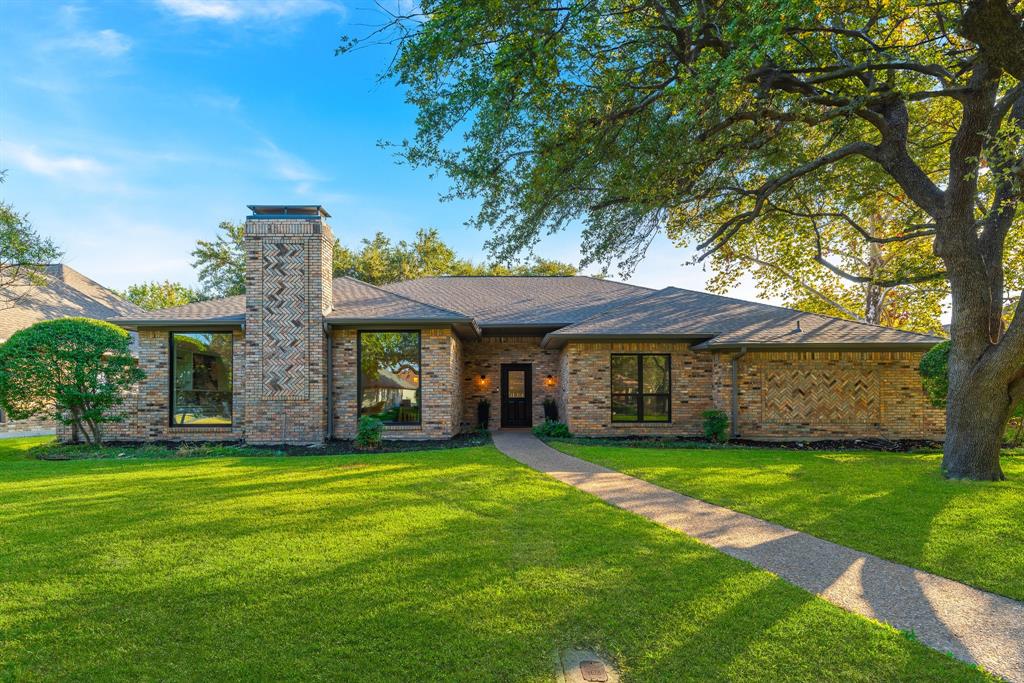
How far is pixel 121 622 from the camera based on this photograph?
121 inches

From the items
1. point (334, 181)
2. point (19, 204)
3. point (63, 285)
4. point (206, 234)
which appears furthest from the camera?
point (206, 234)

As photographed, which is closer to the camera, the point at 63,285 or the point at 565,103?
the point at 565,103

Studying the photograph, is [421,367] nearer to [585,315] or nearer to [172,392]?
[585,315]

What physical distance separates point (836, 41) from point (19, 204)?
79.2 feet

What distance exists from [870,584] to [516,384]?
1241cm

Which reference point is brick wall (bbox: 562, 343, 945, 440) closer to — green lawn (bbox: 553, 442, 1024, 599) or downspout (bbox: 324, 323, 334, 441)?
green lawn (bbox: 553, 442, 1024, 599)

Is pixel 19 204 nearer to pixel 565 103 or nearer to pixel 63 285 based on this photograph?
pixel 63 285

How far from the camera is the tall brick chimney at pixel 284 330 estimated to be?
39.2 feet

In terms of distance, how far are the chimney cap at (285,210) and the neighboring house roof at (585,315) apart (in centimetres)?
236

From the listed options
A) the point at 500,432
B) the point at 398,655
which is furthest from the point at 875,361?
the point at 398,655

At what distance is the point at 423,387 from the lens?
12.8 m

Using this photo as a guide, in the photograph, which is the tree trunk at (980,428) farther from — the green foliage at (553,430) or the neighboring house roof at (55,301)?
the neighboring house roof at (55,301)

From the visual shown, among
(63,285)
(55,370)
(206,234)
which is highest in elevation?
(206,234)

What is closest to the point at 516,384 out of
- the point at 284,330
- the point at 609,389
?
the point at 609,389
